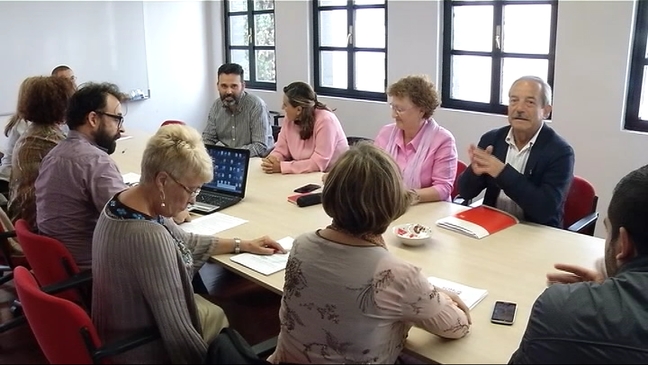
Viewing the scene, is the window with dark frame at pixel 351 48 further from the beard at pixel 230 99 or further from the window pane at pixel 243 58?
the beard at pixel 230 99

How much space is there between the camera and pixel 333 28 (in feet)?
20.1

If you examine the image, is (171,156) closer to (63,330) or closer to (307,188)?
(63,330)

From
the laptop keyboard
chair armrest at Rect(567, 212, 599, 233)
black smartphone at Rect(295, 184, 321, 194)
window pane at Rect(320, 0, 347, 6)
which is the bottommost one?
chair armrest at Rect(567, 212, 599, 233)

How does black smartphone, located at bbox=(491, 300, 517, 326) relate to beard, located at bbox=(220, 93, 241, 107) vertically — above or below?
below

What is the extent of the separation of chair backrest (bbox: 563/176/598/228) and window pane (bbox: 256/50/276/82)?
14.4ft

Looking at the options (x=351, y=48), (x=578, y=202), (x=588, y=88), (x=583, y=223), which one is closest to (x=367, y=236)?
(x=583, y=223)

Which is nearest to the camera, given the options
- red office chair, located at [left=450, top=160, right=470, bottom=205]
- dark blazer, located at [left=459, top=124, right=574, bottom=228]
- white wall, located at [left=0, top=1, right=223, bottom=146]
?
dark blazer, located at [left=459, top=124, right=574, bottom=228]

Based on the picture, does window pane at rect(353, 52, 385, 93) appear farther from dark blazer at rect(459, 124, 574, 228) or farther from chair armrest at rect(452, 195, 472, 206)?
dark blazer at rect(459, 124, 574, 228)

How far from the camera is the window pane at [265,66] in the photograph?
6848 mm

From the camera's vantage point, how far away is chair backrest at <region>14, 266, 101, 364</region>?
160cm

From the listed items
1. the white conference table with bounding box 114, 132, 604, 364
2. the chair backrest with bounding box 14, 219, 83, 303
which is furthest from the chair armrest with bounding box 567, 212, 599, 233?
the chair backrest with bounding box 14, 219, 83, 303

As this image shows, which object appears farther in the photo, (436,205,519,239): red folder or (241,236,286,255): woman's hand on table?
(436,205,519,239): red folder

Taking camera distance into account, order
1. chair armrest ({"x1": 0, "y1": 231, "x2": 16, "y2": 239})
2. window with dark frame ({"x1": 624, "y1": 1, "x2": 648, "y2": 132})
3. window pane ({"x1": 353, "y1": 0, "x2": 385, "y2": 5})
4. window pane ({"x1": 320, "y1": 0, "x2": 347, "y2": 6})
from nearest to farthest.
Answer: chair armrest ({"x1": 0, "y1": 231, "x2": 16, "y2": 239}) < window with dark frame ({"x1": 624, "y1": 1, "x2": 648, "y2": 132}) < window pane ({"x1": 353, "y1": 0, "x2": 385, "y2": 5}) < window pane ({"x1": 320, "y1": 0, "x2": 347, "y2": 6})

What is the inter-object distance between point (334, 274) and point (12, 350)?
2190 mm
